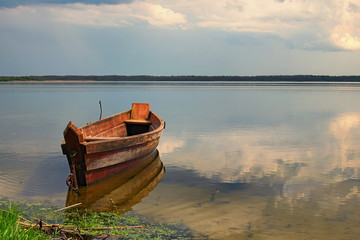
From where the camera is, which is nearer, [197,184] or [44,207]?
[44,207]

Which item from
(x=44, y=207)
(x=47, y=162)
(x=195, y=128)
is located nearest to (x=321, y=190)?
(x=44, y=207)

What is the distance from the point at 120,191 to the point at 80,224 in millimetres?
2406

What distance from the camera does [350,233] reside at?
6.61 m

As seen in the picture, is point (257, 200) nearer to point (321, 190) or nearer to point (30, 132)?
point (321, 190)

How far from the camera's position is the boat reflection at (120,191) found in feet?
26.8

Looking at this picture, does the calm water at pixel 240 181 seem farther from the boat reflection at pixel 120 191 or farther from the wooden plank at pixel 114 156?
the wooden plank at pixel 114 156

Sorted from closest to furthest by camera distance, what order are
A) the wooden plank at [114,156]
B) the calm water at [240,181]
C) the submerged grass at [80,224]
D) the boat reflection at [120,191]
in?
the submerged grass at [80,224] < the calm water at [240,181] < the boat reflection at [120,191] < the wooden plank at [114,156]

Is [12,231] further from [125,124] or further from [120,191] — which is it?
[125,124]

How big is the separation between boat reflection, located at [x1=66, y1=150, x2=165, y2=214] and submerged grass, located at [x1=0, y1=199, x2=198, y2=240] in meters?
0.48

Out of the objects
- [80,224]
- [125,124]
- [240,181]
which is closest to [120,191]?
[80,224]

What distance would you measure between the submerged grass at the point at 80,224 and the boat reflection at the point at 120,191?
0.48 m

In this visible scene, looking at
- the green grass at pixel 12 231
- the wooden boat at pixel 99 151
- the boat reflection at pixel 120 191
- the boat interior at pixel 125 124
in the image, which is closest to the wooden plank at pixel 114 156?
the wooden boat at pixel 99 151

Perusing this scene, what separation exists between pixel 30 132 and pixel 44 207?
40.1ft

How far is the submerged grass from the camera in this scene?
5.64 metres
